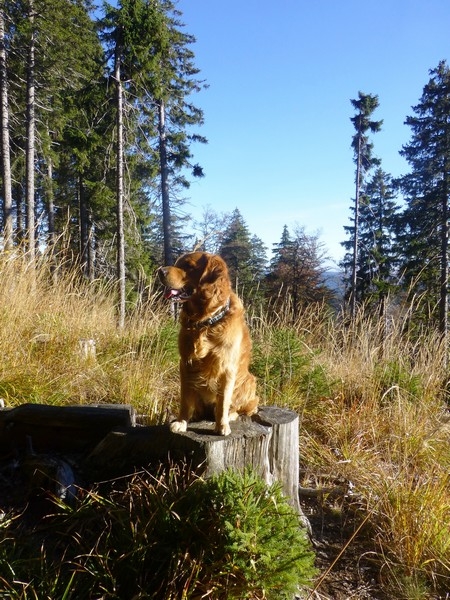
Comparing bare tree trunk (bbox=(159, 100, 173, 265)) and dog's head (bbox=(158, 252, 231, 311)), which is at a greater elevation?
bare tree trunk (bbox=(159, 100, 173, 265))

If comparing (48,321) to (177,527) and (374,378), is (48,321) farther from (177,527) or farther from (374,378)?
(374,378)

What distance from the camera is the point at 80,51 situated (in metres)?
12.5

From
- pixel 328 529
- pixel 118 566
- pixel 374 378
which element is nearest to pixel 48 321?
pixel 118 566

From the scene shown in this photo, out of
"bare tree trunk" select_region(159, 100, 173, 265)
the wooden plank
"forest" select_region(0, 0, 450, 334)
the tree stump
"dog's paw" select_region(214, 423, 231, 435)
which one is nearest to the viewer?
the tree stump

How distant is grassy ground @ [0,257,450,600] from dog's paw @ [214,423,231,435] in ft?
2.80

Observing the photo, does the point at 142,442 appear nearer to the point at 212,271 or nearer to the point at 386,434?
the point at 212,271

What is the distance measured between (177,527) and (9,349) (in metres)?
2.33

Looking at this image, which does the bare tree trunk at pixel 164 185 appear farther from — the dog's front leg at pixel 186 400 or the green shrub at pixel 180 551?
the green shrub at pixel 180 551

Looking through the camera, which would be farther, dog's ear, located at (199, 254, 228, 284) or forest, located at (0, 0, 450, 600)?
dog's ear, located at (199, 254, 228, 284)

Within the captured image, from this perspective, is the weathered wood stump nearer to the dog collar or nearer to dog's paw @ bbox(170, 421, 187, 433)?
dog's paw @ bbox(170, 421, 187, 433)

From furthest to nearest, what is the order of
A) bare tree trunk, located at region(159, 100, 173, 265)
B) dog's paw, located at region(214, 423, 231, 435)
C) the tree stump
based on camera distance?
bare tree trunk, located at region(159, 100, 173, 265)
dog's paw, located at region(214, 423, 231, 435)
the tree stump

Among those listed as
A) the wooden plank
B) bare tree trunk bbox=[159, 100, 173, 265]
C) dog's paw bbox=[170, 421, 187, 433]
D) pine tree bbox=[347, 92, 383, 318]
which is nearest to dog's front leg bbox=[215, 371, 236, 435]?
dog's paw bbox=[170, 421, 187, 433]

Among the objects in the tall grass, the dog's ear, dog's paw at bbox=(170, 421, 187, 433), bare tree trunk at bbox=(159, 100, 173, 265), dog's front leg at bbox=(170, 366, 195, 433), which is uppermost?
bare tree trunk at bbox=(159, 100, 173, 265)

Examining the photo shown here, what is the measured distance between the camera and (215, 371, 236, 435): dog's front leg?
88.7 inches
